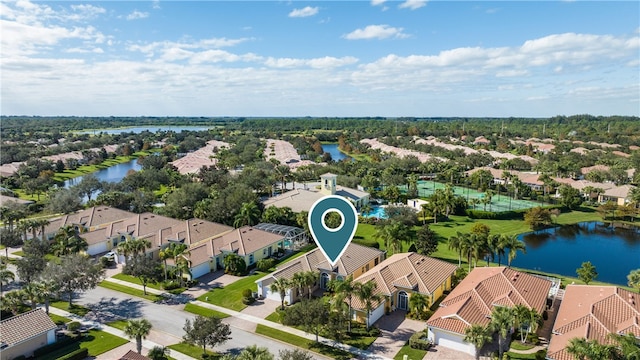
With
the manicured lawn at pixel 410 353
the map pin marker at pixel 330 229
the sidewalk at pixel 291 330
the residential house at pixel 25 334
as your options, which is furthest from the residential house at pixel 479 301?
the residential house at pixel 25 334

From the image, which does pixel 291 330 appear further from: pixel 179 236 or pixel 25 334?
pixel 179 236

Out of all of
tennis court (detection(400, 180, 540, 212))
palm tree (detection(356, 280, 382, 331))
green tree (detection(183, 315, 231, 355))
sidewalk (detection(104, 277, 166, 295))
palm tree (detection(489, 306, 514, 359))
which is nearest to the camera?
palm tree (detection(489, 306, 514, 359))

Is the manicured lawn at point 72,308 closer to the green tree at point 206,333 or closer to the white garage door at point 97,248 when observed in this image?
the white garage door at point 97,248

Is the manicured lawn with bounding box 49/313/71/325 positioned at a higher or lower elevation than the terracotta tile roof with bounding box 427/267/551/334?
lower

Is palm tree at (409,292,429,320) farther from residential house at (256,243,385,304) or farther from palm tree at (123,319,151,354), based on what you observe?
palm tree at (123,319,151,354)

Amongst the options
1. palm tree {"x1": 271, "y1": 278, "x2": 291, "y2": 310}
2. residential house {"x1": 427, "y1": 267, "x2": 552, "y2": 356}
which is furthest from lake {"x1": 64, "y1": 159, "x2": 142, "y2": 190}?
residential house {"x1": 427, "y1": 267, "x2": 552, "y2": 356}

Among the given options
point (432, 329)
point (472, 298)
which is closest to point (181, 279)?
point (432, 329)
